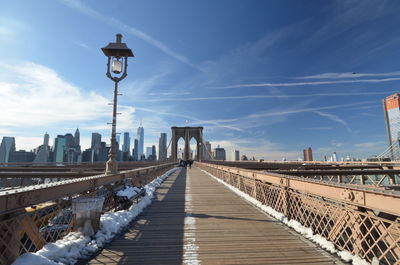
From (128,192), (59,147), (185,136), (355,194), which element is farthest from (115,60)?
(59,147)

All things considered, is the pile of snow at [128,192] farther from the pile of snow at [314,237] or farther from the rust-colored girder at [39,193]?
the pile of snow at [314,237]

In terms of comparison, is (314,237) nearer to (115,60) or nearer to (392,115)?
(115,60)

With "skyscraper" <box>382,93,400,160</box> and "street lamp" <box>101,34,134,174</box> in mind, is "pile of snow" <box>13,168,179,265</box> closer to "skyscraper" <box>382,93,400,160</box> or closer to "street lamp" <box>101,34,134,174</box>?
"street lamp" <box>101,34,134,174</box>

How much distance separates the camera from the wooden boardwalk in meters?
3.43

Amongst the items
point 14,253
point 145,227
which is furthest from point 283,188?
point 14,253

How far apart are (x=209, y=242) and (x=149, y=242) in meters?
1.21

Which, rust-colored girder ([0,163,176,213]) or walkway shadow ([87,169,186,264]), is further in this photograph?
walkway shadow ([87,169,186,264])

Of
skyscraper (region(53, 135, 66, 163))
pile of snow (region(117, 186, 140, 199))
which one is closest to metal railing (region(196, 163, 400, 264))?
pile of snow (region(117, 186, 140, 199))

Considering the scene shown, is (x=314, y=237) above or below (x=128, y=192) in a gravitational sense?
below

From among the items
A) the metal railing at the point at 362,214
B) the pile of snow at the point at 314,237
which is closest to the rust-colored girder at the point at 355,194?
the metal railing at the point at 362,214

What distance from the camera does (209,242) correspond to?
4113 mm

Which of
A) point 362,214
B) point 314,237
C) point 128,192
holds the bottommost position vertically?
point 314,237

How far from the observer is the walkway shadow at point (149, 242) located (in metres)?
3.43

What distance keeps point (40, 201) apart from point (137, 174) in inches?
240
